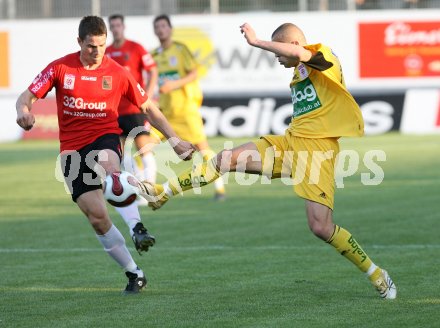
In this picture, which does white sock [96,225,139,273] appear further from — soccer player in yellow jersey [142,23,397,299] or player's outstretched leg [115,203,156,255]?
soccer player in yellow jersey [142,23,397,299]

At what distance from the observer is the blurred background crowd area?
29188 millimetres

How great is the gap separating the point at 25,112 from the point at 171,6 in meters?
22.2

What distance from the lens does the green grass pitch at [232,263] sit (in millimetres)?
7141

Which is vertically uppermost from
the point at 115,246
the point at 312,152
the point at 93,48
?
the point at 93,48

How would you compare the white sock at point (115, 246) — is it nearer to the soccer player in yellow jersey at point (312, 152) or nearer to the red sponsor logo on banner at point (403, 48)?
the soccer player in yellow jersey at point (312, 152)

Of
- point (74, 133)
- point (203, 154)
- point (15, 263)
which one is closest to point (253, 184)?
point (203, 154)

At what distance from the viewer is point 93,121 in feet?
27.1

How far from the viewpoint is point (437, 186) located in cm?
1565

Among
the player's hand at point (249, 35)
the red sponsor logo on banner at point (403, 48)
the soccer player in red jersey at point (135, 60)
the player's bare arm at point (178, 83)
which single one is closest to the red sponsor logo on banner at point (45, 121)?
the red sponsor logo on banner at point (403, 48)

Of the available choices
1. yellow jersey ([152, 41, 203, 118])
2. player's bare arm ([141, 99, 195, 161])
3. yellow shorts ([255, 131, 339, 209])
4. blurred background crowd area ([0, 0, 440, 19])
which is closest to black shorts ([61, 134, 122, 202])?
player's bare arm ([141, 99, 195, 161])

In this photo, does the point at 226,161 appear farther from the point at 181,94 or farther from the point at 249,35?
the point at 181,94

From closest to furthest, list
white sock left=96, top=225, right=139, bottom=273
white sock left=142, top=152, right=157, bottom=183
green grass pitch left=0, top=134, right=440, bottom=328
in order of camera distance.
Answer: green grass pitch left=0, top=134, right=440, bottom=328 → white sock left=96, top=225, right=139, bottom=273 → white sock left=142, top=152, right=157, bottom=183

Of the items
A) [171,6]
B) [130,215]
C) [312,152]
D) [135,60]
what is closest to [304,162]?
[312,152]

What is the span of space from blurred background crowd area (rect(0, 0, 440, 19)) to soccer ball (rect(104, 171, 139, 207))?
22.0 meters
